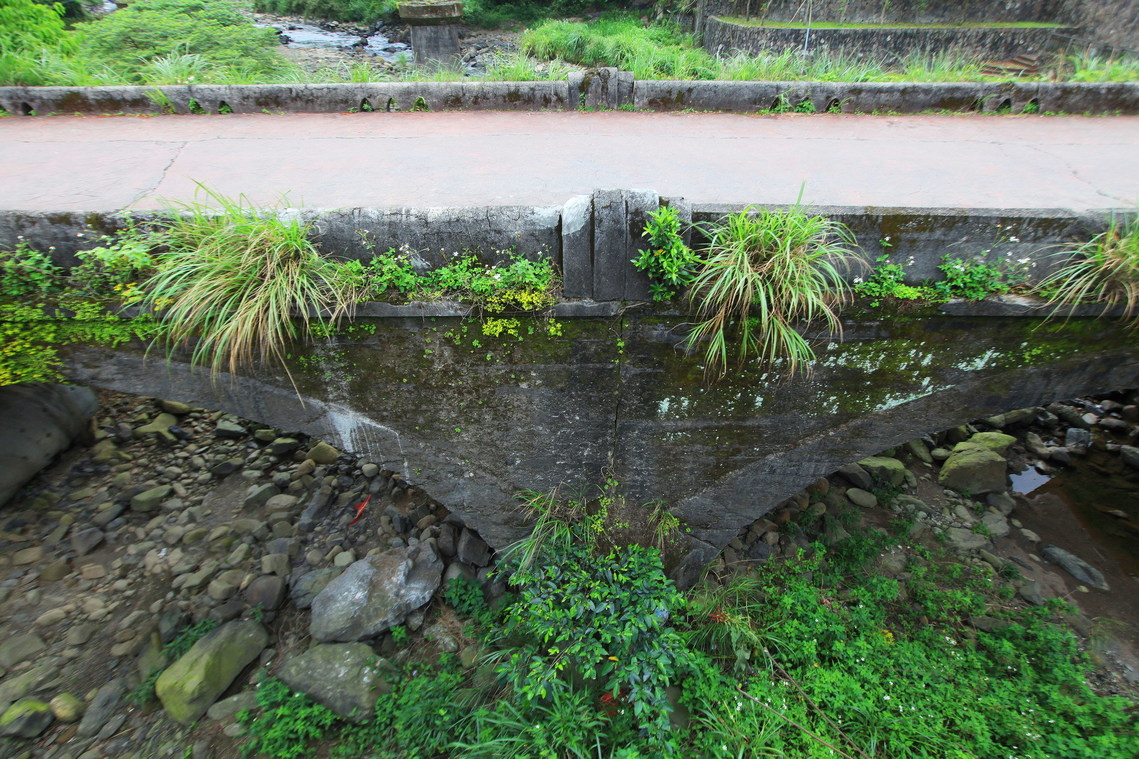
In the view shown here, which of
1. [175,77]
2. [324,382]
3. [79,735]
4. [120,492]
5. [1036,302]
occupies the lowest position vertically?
[79,735]

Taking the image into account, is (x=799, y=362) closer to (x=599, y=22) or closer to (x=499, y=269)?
(x=499, y=269)

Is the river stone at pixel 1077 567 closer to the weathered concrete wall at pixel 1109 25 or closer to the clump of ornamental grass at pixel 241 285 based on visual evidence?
the clump of ornamental grass at pixel 241 285

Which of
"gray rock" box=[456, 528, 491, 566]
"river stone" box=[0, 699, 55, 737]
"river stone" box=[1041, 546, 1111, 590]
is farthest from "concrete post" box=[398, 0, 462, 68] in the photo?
"river stone" box=[1041, 546, 1111, 590]

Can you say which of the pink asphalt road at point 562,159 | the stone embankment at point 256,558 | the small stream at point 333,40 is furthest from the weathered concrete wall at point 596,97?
the small stream at point 333,40

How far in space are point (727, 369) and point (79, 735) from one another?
4.37 meters

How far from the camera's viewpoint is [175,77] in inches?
227

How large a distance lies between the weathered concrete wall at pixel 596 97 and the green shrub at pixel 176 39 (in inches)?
69.3

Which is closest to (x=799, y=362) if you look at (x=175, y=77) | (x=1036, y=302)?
(x=1036, y=302)

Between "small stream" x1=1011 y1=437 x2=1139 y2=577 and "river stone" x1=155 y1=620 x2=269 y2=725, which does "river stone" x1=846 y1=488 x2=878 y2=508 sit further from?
"river stone" x1=155 y1=620 x2=269 y2=725

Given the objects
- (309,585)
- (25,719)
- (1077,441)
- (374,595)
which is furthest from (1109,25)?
(25,719)

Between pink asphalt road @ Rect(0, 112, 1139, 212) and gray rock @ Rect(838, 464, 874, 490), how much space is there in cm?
246

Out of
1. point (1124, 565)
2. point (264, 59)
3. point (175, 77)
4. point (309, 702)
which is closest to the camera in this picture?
point (309, 702)

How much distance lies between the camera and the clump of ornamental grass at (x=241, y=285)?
264cm

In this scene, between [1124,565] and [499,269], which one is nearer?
[499,269]
